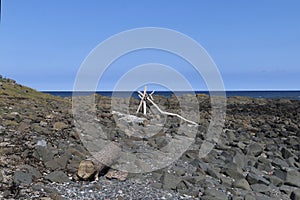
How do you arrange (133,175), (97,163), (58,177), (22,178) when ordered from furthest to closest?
(133,175)
(97,163)
(58,177)
(22,178)

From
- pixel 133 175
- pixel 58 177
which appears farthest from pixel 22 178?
pixel 133 175

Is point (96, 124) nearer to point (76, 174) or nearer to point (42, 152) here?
point (42, 152)

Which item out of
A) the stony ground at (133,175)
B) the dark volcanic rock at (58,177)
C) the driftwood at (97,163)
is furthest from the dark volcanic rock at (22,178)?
the driftwood at (97,163)

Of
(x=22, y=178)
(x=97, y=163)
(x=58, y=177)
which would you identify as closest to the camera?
(x=22, y=178)

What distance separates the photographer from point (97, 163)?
758 centimetres

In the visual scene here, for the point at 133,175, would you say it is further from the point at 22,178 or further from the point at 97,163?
the point at 22,178

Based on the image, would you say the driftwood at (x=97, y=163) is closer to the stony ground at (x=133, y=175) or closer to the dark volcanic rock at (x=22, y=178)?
the stony ground at (x=133, y=175)

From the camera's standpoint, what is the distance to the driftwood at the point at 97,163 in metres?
7.22

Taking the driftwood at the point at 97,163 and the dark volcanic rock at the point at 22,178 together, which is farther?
the driftwood at the point at 97,163

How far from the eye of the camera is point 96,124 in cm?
1380

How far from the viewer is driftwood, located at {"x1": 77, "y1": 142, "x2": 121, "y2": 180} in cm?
722

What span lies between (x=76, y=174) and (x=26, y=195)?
1115 mm

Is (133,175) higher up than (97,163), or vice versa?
(97,163)

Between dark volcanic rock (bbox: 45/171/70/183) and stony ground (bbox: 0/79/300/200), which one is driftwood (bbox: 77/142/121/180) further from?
dark volcanic rock (bbox: 45/171/70/183)
